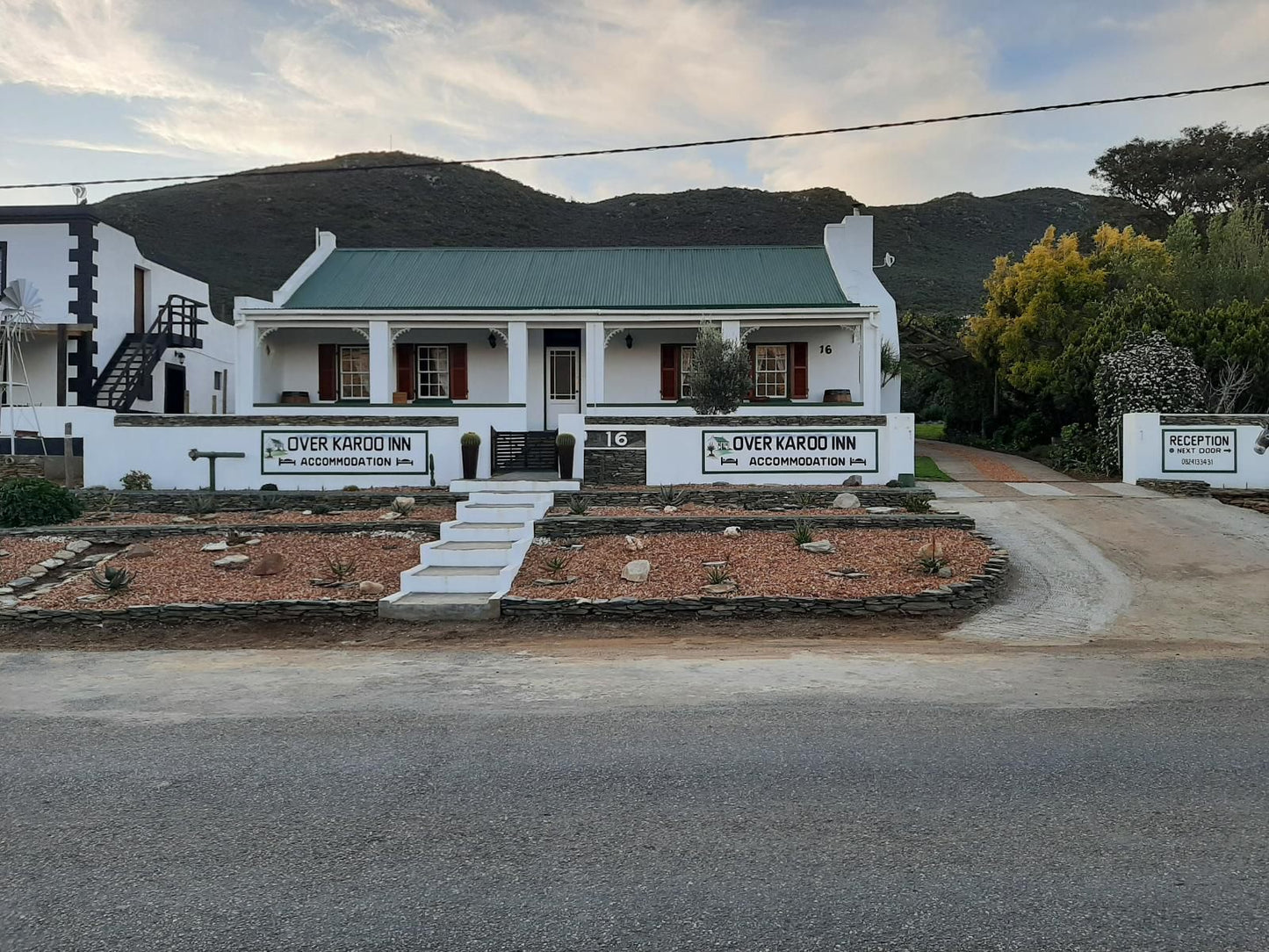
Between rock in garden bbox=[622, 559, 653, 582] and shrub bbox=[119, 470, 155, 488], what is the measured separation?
34.9 feet

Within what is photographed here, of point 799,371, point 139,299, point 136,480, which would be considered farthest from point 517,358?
point 139,299

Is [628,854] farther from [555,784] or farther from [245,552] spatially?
[245,552]

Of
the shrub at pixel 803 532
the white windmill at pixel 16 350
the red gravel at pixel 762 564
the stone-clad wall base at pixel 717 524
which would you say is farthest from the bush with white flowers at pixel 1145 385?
the white windmill at pixel 16 350

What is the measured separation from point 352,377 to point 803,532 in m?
15.8

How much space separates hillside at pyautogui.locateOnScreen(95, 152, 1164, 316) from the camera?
93.9 meters

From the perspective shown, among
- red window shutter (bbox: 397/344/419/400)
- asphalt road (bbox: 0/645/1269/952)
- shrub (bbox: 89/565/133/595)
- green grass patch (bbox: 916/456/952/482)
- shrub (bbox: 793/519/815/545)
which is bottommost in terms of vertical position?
asphalt road (bbox: 0/645/1269/952)

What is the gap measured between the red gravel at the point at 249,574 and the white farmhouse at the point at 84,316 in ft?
44.7

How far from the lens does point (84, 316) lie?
2362 centimetres

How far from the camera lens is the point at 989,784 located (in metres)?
4.83

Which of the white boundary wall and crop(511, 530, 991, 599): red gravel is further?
the white boundary wall

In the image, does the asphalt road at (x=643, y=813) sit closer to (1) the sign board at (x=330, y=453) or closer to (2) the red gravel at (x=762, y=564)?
(2) the red gravel at (x=762, y=564)

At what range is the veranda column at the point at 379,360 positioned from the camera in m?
22.1

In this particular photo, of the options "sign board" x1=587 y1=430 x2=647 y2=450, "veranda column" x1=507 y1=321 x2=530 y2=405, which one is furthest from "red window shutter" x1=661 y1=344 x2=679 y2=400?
"sign board" x1=587 y1=430 x2=647 y2=450

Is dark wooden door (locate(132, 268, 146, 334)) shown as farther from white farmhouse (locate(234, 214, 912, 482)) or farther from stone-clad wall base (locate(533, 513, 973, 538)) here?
stone-clad wall base (locate(533, 513, 973, 538))
